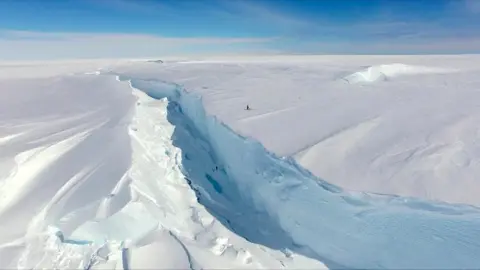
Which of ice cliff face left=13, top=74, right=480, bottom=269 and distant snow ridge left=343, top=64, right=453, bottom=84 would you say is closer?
ice cliff face left=13, top=74, right=480, bottom=269

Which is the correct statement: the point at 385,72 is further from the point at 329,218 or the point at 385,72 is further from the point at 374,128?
the point at 329,218

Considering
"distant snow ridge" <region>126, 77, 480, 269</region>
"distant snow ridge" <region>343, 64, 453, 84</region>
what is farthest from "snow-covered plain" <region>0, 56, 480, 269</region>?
"distant snow ridge" <region>343, 64, 453, 84</region>

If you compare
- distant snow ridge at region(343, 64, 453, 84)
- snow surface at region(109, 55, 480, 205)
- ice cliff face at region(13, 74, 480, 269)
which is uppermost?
distant snow ridge at region(343, 64, 453, 84)

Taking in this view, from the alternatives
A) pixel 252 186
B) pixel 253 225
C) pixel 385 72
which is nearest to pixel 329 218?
pixel 253 225

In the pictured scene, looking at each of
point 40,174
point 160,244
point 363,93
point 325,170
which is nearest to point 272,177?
point 325,170

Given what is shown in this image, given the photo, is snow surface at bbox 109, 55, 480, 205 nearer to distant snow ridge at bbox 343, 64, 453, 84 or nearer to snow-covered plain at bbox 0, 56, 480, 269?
snow-covered plain at bbox 0, 56, 480, 269
